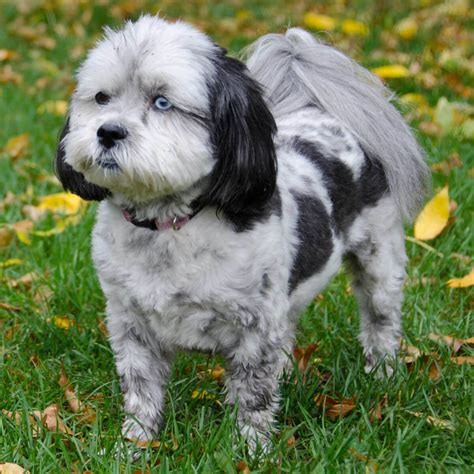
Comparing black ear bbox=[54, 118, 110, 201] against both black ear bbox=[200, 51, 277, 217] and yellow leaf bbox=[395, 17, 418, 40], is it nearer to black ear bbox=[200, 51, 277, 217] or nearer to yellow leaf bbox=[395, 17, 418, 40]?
black ear bbox=[200, 51, 277, 217]

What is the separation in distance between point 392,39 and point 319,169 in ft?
17.3

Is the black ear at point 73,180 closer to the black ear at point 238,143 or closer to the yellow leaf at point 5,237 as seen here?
the black ear at point 238,143

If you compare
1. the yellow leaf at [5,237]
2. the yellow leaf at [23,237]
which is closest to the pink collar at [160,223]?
the yellow leaf at [23,237]

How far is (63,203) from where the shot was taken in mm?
5125

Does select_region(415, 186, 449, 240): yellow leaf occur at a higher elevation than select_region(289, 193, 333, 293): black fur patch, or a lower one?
lower

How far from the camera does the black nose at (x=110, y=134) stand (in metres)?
2.68

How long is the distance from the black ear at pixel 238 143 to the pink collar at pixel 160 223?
108mm

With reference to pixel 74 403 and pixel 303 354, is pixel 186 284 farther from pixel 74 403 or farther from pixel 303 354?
pixel 303 354

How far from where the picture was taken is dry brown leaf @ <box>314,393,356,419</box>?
3.35 m

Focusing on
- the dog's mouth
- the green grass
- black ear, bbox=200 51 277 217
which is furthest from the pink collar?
the green grass

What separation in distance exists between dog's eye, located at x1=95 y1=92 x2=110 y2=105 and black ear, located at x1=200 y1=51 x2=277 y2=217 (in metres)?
0.33

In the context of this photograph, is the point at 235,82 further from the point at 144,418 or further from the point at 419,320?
the point at 419,320

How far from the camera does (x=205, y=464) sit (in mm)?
2879

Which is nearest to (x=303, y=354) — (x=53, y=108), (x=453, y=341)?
(x=453, y=341)
